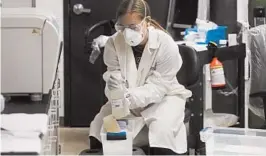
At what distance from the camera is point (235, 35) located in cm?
368

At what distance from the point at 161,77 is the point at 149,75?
79mm

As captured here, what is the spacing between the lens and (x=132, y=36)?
282 centimetres

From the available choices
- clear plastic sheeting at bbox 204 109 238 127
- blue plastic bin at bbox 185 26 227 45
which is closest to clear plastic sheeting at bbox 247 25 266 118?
clear plastic sheeting at bbox 204 109 238 127

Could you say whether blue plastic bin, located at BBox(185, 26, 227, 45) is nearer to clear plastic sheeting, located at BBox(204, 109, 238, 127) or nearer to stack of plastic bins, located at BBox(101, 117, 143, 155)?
clear plastic sheeting, located at BBox(204, 109, 238, 127)

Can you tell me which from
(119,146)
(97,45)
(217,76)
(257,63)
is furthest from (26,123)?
(257,63)

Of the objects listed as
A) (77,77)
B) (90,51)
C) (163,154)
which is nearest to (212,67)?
(163,154)

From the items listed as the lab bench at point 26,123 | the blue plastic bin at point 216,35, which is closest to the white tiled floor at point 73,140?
the blue plastic bin at point 216,35

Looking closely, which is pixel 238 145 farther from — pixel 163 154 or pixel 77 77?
pixel 77 77

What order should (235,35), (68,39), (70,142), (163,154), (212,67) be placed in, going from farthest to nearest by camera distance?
1. (68,39)
2. (70,142)
3. (235,35)
4. (212,67)
5. (163,154)

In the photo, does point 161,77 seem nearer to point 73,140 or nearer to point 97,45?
point 97,45

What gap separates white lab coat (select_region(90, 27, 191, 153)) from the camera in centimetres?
281

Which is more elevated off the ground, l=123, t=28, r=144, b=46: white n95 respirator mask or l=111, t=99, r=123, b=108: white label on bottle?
l=123, t=28, r=144, b=46: white n95 respirator mask

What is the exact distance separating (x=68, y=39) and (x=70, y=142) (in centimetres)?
92

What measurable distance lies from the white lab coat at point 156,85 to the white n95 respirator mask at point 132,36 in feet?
0.28
